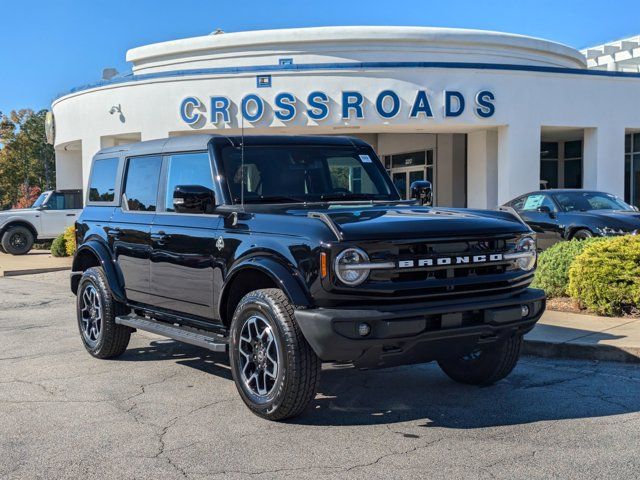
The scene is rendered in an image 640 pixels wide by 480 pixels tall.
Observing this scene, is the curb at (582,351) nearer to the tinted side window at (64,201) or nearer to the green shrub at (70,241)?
the green shrub at (70,241)

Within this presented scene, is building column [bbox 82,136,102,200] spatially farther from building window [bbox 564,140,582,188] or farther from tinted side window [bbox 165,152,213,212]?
tinted side window [bbox 165,152,213,212]

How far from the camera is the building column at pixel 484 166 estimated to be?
73.0ft

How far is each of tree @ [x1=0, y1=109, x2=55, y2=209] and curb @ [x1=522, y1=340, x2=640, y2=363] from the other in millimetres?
44642

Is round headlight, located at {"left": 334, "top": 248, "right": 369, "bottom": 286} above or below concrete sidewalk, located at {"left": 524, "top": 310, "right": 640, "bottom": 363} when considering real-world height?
above

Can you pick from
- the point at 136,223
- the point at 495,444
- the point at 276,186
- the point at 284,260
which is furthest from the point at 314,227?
the point at 136,223

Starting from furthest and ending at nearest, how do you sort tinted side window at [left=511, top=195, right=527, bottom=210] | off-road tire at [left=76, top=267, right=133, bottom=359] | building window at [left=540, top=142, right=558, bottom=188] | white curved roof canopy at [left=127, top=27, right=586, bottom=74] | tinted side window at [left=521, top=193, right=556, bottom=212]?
1. building window at [left=540, top=142, right=558, bottom=188]
2. white curved roof canopy at [left=127, top=27, right=586, bottom=74]
3. tinted side window at [left=511, top=195, right=527, bottom=210]
4. tinted side window at [left=521, top=193, right=556, bottom=212]
5. off-road tire at [left=76, top=267, right=133, bottom=359]

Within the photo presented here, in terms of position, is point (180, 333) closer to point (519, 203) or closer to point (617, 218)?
point (617, 218)

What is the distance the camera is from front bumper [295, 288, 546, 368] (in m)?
4.30

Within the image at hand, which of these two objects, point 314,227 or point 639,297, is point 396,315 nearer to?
point 314,227

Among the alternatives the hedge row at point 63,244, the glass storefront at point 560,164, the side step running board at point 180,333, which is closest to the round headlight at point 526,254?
the side step running board at point 180,333

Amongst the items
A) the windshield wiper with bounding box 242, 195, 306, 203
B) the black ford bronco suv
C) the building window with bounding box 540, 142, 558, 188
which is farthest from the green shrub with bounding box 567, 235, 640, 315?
the building window with bounding box 540, 142, 558, 188

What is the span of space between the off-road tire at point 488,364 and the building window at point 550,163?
2207 cm

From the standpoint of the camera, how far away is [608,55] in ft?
124

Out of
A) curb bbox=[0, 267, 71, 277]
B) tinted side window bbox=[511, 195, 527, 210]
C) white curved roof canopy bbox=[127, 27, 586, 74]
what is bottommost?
curb bbox=[0, 267, 71, 277]
